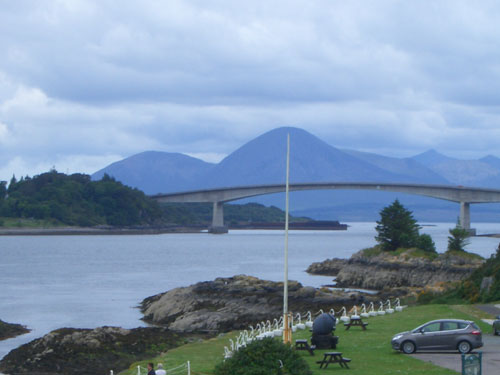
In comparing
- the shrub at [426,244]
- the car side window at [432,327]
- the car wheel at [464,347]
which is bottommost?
the car wheel at [464,347]

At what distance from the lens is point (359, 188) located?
562ft

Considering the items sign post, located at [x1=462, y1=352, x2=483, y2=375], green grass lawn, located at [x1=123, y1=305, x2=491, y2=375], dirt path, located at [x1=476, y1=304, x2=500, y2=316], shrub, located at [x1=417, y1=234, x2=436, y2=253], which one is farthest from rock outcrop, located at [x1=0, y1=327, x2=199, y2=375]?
shrub, located at [x1=417, y1=234, x2=436, y2=253]

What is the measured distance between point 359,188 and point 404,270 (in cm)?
9444

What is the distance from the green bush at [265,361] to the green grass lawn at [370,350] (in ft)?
11.5

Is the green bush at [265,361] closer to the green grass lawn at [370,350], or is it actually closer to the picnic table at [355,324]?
the green grass lawn at [370,350]

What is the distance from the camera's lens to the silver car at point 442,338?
27.4 metres

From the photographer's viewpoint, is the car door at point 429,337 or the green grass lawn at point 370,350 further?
the car door at point 429,337

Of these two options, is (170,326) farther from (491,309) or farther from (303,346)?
(303,346)

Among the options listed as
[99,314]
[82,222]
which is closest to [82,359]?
[99,314]

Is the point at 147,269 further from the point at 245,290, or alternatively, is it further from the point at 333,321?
the point at 333,321

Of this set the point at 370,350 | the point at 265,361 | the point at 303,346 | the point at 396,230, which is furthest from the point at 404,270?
the point at 265,361

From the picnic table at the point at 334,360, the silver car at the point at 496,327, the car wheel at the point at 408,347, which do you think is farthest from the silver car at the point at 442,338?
the silver car at the point at 496,327

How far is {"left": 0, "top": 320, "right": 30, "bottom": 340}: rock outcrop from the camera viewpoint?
4294 cm

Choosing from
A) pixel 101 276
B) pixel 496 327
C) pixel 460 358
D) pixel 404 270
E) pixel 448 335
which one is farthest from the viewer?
pixel 101 276
